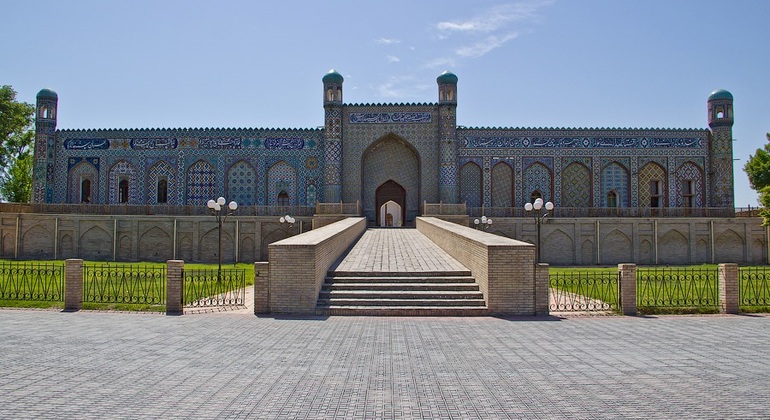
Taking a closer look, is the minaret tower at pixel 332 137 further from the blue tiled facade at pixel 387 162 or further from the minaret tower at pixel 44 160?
the minaret tower at pixel 44 160

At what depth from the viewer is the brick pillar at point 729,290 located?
7.71m

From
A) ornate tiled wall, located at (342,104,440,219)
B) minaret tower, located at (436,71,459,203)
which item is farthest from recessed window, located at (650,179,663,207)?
ornate tiled wall, located at (342,104,440,219)

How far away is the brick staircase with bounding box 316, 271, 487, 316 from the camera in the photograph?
7.37m

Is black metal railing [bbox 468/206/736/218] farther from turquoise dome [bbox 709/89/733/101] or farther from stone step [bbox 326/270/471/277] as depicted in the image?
stone step [bbox 326/270/471/277]

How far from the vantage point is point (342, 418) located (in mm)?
3436

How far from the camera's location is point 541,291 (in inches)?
290

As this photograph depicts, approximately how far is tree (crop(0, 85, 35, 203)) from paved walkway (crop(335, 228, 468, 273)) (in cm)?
1970

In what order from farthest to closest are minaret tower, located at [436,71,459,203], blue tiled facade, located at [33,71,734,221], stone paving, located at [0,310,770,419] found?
blue tiled facade, located at [33,71,734,221]
minaret tower, located at [436,71,459,203]
stone paving, located at [0,310,770,419]

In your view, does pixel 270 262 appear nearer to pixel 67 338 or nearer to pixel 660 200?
pixel 67 338

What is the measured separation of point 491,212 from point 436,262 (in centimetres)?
1111

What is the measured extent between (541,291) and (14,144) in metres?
30.4

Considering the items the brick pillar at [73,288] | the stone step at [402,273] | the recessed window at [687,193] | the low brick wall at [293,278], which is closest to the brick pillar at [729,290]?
the stone step at [402,273]

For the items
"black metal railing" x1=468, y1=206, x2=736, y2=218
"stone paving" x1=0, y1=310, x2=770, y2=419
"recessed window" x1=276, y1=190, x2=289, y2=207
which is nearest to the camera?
"stone paving" x1=0, y1=310, x2=770, y2=419

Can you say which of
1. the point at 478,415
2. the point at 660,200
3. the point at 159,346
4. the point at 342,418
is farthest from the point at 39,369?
the point at 660,200
